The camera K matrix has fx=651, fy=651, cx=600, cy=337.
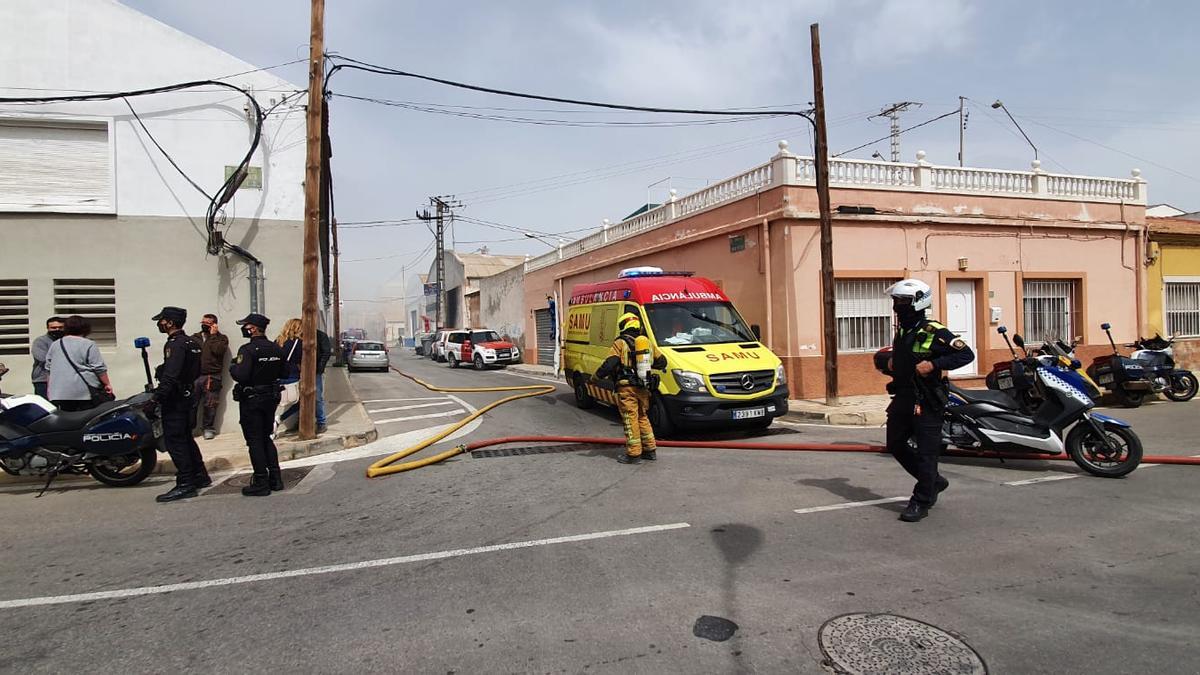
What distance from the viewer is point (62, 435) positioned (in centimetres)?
651

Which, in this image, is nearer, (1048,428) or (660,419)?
(1048,428)

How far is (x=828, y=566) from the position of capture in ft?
13.5

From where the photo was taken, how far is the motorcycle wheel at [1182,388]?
12391mm

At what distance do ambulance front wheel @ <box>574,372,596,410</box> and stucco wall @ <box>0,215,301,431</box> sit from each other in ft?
17.0

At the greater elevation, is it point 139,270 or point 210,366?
point 139,270

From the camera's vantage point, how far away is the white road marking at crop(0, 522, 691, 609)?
12.7 ft

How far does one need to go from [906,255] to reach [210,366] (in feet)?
43.2

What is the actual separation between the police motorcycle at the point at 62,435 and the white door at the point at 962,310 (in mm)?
14855

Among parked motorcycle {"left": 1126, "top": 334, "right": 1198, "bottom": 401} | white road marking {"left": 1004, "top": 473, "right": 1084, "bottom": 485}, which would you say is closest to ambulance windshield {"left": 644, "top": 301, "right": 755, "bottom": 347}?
white road marking {"left": 1004, "top": 473, "right": 1084, "bottom": 485}

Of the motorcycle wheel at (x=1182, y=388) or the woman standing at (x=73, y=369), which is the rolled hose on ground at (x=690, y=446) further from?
the motorcycle wheel at (x=1182, y=388)

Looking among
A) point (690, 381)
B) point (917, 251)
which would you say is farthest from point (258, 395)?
point (917, 251)

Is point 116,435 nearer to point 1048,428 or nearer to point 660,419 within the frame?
point 660,419

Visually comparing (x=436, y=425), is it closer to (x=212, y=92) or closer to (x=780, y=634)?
(x=212, y=92)

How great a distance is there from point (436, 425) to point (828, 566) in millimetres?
8135
